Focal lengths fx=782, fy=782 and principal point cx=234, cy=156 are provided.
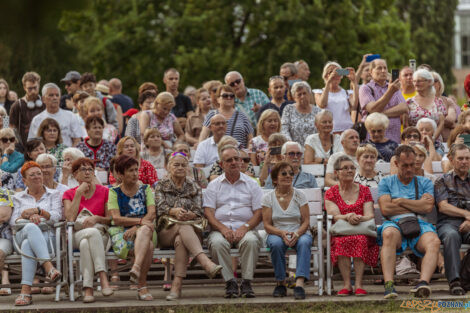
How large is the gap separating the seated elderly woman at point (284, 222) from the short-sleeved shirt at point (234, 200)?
0.74ft

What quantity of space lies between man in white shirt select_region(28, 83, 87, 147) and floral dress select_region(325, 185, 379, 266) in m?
4.19

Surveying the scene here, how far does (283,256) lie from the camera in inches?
278

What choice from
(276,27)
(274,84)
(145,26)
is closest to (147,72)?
(145,26)

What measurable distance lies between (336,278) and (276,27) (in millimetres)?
16848

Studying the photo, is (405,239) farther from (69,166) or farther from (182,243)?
(69,166)

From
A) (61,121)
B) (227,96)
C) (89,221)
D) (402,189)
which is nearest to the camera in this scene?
(89,221)

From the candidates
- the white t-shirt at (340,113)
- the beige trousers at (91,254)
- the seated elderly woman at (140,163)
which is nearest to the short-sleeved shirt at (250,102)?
the white t-shirt at (340,113)

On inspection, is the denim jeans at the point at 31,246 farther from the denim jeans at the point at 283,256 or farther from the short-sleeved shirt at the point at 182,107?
the short-sleeved shirt at the point at 182,107

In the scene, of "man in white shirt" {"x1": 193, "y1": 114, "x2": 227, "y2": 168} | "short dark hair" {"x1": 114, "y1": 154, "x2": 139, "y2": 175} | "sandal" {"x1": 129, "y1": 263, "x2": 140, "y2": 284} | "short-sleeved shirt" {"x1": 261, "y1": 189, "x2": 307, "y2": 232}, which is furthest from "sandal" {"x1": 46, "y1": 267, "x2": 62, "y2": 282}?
"man in white shirt" {"x1": 193, "y1": 114, "x2": 227, "y2": 168}

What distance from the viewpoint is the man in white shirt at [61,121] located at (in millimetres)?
10203

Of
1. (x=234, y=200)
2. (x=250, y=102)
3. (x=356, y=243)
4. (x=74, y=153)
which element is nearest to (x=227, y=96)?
(x=250, y=102)

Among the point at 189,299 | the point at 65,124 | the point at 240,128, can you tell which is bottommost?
the point at 189,299

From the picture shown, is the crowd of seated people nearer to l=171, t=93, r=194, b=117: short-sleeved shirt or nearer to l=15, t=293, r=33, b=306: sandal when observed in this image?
l=15, t=293, r=33, b=306: sandal

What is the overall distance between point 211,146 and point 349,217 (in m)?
2.76
